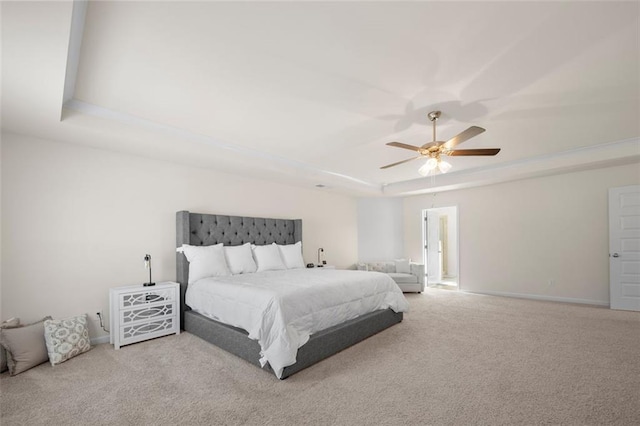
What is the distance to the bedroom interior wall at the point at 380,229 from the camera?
763cm

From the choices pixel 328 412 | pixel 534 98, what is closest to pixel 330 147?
pixel 534 98

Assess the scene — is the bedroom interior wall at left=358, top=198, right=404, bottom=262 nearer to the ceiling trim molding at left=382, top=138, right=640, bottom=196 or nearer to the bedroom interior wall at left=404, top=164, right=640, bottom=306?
the ceiling trim molding at left=382, top=138, right=640, bottom=196

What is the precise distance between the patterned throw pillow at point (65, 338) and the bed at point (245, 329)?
3.37ft

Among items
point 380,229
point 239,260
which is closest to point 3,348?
point 239,260

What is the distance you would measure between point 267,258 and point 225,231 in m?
0.79

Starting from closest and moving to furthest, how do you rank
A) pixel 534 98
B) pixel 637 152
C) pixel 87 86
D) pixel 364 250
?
pixel 87 86, pixel 534 98, pixel 637 152, pixel 364 250

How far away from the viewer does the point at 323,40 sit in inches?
77.3

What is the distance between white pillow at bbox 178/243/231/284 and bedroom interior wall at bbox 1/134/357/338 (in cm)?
38

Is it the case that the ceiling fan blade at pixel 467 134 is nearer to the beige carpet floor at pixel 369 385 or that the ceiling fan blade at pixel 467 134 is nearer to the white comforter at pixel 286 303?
the white comforter at pixel 286 303

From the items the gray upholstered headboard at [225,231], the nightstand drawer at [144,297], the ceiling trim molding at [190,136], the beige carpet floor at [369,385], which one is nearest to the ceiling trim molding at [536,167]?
the ceiling trim molding at [190,136]

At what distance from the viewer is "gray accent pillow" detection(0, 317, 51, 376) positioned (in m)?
2.62

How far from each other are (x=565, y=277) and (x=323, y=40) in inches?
232

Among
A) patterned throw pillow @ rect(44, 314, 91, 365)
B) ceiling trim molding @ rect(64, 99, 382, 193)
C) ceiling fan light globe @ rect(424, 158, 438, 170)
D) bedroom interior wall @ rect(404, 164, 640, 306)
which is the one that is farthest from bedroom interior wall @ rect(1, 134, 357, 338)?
bedroom interior wall @ rect(404, 164, 640, 306)

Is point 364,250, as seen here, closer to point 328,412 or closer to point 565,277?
point 565,277
